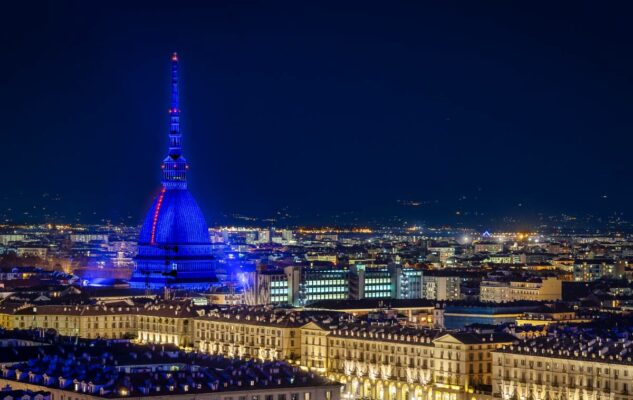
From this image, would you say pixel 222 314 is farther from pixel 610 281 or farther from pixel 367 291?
pixel 610 281

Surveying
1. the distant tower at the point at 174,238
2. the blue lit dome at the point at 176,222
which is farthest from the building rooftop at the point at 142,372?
the blue lit dome at the point at 176,222

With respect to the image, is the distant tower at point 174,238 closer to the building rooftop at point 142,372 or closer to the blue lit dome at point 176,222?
the blue lit dome at point 176,222

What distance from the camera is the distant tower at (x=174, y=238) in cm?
14712

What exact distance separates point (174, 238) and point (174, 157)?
774 cm

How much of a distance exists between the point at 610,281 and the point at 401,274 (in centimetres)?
1917

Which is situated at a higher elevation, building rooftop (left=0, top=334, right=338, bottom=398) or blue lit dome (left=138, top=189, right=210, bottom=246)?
blue lit dome (left=138, top=189, right=210, bottom=246)

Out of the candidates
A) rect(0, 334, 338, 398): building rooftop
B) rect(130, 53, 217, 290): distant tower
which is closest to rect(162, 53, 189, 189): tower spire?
rect(130, 53, 217, 290): distant tower

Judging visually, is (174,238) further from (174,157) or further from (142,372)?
(142,372)

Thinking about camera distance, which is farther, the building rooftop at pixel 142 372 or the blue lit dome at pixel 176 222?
the blue lit dome at pixel 176 222

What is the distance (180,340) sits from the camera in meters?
112

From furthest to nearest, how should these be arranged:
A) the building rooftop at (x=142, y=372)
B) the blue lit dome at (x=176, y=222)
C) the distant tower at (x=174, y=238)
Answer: the blue lit dome at (x=176, y=222) → the distant tower at (x=174, y=238) → the building rooftop at (x=142, y=372)

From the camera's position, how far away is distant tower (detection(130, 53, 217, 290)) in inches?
5792

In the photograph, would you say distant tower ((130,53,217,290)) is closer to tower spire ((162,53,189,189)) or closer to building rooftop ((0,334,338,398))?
tower spire ((162,53,189,189))

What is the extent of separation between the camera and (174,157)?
153625mm
